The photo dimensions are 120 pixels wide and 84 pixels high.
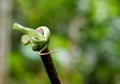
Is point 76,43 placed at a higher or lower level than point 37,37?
lower

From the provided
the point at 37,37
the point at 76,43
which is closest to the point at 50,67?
the point at 37,37

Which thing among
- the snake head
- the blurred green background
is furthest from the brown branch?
the blurred green background

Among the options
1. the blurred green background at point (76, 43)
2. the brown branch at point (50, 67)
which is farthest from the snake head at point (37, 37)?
the blurred green background at point (76, 43)

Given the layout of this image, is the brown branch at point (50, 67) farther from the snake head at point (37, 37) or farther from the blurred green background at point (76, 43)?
the blurred green background at point (76, 43)

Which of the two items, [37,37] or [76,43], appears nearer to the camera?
[37,37]

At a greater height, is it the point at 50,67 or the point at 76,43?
the point at 50,67

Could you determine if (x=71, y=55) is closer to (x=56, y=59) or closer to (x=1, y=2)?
(x=56, y=59)

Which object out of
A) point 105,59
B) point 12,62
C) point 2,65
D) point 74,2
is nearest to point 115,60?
point 105,59

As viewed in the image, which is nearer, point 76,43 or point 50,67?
point 50,67

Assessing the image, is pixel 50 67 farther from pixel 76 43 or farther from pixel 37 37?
pixel 76 43
